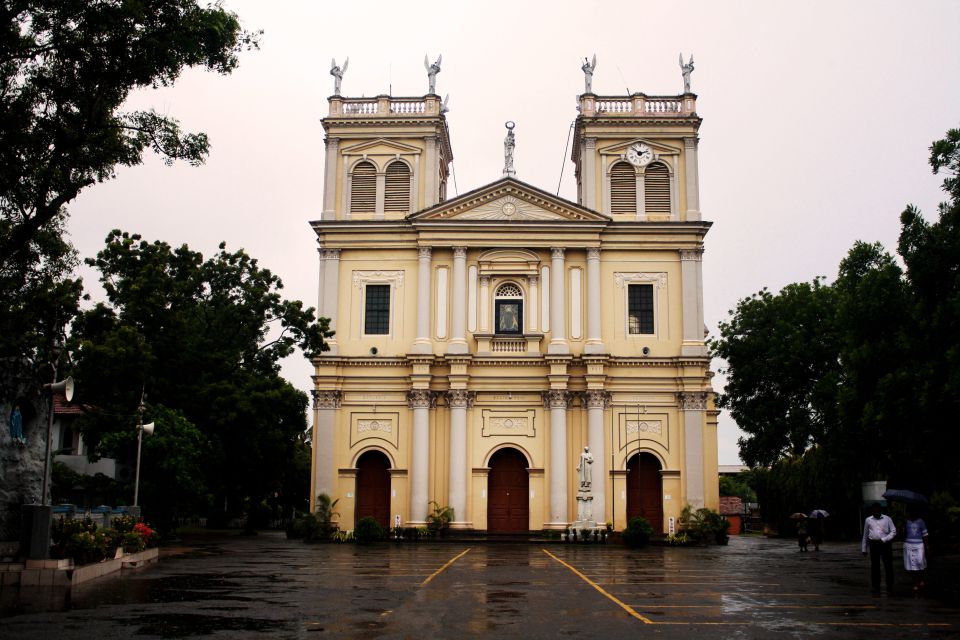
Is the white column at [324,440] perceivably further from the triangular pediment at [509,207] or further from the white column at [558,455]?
the white column at [558,455]

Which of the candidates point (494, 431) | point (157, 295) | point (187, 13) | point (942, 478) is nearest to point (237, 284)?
point (157, 295)

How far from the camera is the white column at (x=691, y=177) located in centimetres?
4388

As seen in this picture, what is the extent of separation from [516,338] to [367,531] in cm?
1093

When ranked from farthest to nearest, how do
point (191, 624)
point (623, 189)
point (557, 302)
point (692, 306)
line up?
point (623, 189) → point (692, 306) → point (557, 302) → point (191, 624)

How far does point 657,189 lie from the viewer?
44.6 m

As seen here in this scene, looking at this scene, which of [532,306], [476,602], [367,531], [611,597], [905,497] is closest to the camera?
[476,602]

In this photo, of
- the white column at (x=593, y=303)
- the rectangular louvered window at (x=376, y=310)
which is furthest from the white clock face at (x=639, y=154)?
the rectangular louvered window at (x=376, y=310)

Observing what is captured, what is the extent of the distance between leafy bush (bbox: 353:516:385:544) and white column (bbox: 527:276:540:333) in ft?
37.1

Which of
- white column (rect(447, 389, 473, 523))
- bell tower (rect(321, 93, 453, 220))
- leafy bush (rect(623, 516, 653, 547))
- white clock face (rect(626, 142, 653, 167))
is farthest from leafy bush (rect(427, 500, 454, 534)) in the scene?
white clock face (rect(626, 142, 653, 167))

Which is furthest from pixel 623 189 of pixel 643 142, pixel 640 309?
pixel 640 309

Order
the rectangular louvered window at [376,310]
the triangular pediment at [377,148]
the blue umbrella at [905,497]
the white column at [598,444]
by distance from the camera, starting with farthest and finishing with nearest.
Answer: the triangular pediment at [377,148] < the rectangular louvered window at [376,310] < the white column at [598,444] < the blue umbrella at [905,497]

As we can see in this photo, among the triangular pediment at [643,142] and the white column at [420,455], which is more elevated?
the triangular pediment at [643,142]

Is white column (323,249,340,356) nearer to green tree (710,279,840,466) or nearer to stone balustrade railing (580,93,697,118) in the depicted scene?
stone balustrade railing (580,93,697,118)

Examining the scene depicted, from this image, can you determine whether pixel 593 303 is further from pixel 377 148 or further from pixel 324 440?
pixel 324 440
